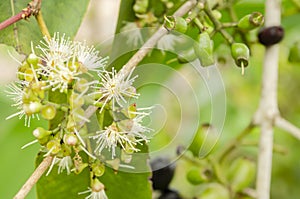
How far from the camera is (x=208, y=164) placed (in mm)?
1556

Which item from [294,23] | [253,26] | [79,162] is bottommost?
[79,162]

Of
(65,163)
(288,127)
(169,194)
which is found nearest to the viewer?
(65,163)

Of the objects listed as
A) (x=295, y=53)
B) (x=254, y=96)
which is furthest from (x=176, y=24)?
(x=254, y=96)

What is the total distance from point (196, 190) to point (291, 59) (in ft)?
1.30

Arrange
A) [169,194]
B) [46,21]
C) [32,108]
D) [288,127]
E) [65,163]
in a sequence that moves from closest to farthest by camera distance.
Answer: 1. [32,108]
2. [65,163]
3. [46,21]
4. [288,127]
5. [169,194]

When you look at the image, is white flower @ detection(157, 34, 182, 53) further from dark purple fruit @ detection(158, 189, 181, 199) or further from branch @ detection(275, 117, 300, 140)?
dark purple fruit @ detection(158, 189, 181, 199)

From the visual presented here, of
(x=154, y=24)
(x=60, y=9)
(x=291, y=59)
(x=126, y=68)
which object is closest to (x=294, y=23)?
(x=291, y=59)

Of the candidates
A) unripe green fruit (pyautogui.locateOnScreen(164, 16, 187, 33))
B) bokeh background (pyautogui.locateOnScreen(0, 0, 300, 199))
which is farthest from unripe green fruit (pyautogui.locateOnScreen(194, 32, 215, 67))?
bokeh background (pyautogui.locateOnScreen(0, 0, 300, 199))

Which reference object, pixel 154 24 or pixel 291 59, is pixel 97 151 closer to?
pixel 154 24

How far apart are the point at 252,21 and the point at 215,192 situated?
49 centimetres

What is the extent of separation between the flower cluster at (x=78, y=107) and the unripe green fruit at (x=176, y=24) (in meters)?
0.12

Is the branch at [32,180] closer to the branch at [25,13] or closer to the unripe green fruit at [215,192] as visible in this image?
the branch at [25,13]

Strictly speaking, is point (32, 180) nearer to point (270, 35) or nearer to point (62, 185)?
point (62, 185)

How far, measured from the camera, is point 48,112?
38.6 inches
